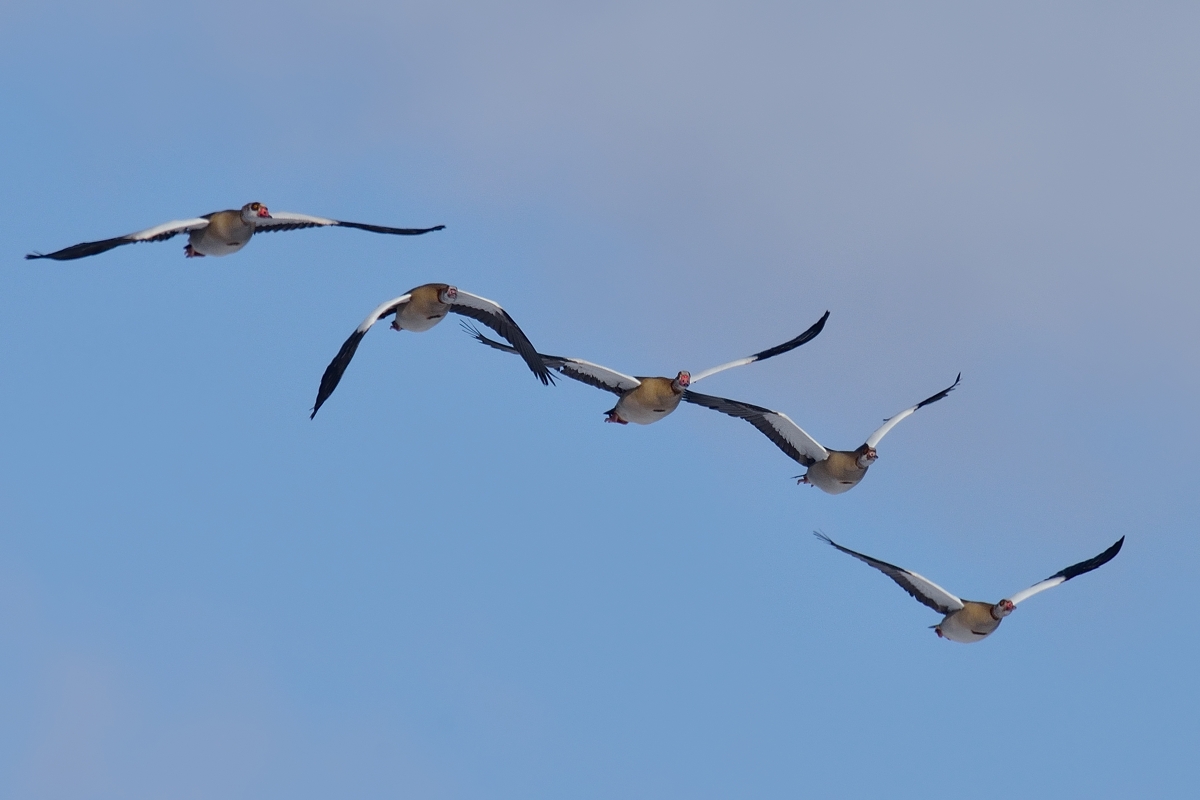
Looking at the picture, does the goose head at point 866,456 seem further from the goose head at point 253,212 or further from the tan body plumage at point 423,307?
the goose head at point 253,212

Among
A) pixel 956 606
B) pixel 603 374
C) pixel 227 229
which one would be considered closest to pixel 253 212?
pixel 227 229

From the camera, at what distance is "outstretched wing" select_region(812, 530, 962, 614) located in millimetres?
39906

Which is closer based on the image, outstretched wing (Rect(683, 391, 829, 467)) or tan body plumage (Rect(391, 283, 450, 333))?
tan body plumage (Rect(391, 283, 450, 333))

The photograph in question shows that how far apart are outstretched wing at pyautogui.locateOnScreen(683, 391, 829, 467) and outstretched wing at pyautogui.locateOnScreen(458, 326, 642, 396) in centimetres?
179

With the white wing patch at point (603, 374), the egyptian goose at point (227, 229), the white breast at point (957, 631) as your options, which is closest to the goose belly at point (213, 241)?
the egyptian goose at point (227, 229)

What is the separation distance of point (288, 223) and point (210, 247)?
1854 millimetres

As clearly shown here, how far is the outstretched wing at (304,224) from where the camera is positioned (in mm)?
37250

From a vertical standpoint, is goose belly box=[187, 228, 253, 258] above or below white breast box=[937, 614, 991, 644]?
above

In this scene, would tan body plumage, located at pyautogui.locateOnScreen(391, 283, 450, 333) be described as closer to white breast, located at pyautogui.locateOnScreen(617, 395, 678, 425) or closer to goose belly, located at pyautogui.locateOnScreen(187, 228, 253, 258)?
goose belly, located at pyautogui.locateOnScreen(187, 228, 253, 258)

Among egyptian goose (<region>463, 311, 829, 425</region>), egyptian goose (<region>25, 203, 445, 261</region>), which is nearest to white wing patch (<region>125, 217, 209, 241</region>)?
egyptian goose (<region>25, 203, 445, 261</region>)

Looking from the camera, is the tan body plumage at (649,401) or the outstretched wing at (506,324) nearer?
the outstretched wing at (506,324)

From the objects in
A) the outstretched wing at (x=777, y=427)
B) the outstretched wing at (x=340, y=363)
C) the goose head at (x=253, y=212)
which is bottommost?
the outstretched wing at (x=340, y=363)

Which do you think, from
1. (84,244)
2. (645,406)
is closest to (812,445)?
(645,406)

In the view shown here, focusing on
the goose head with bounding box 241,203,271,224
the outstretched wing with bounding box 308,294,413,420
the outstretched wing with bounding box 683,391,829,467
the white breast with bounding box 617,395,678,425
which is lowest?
the outstretched wing with bounding box 308,294,413,420
